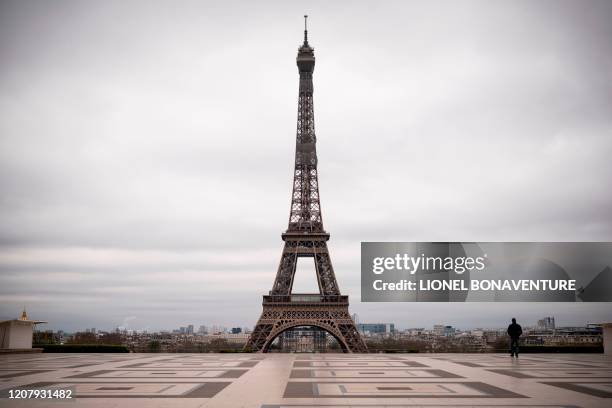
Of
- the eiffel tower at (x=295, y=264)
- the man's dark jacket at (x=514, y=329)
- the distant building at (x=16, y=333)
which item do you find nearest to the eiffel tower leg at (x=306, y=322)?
the eiffel tower at (x=295, y=264)

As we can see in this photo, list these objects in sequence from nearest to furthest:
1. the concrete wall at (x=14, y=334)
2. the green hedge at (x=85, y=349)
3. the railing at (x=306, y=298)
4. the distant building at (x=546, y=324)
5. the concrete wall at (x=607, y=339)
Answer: the concrete wall at (x=607, y=339) → the concrete wall at (x=14, y=334) → the green hedge at (x=85, y=349) → the railing at (x=306, y=298) → the distant building at (x=546, y=324)

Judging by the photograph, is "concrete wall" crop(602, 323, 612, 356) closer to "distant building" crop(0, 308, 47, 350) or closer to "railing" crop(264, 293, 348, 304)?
"distant building" crop(0, 308, 47, 350)

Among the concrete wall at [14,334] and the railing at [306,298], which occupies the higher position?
the railing at [306,298]

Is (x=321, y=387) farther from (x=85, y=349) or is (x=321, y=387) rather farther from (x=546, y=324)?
(x=546, y=324)

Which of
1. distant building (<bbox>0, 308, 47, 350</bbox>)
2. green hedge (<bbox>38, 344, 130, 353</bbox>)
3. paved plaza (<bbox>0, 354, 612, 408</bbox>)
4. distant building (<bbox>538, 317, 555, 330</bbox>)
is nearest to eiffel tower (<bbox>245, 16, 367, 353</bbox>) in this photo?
green hedge (<bbox>38, 344, 130, 353</bbox>)

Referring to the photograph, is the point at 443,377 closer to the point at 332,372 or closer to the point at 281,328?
the point at 332,372

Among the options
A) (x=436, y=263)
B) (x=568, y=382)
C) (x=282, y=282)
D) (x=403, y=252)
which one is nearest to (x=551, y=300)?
(x=436, y=263)

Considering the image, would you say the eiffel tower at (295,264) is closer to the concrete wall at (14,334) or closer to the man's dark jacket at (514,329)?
the concrete wall at (14,334)
